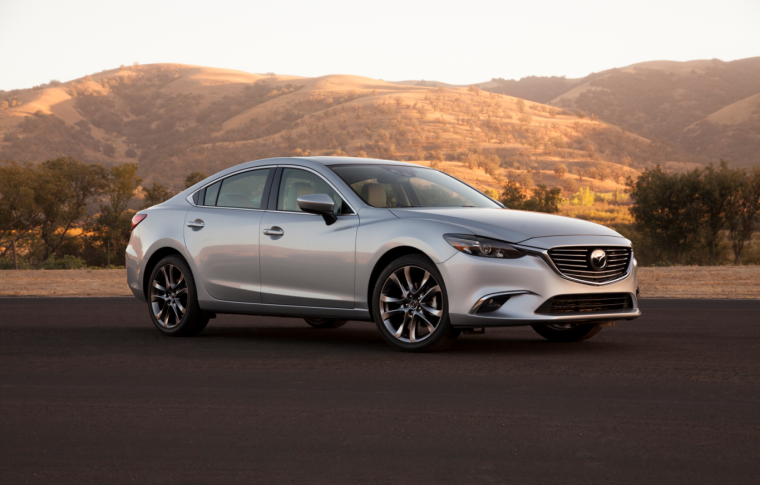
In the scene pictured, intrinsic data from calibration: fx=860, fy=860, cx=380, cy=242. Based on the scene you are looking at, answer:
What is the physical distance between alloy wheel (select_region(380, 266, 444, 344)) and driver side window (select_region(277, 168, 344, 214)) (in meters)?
1.31

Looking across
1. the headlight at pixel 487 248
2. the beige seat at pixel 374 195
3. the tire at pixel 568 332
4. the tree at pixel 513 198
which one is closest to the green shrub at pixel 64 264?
the tree at pixel 513 198

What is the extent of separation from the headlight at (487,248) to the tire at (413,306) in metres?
0.33

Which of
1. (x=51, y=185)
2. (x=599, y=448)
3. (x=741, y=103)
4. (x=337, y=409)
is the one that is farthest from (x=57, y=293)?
(x=741, y=103)

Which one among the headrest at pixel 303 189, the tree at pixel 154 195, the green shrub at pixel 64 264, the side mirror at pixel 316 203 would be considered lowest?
the green shrub at pixel 64 264

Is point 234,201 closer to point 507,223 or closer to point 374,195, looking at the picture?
point 374,195

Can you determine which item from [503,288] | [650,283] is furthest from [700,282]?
[503,288]

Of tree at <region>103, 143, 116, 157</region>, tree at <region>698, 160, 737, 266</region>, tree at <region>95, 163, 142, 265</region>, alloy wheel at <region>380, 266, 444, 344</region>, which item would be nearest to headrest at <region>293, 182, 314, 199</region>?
alloy wheel at <region>380, 266, 444, 344</region>

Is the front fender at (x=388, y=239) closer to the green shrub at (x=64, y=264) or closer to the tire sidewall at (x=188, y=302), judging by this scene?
the tire sidewall at (x=188, y=302)

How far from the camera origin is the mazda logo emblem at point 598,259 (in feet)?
24.5

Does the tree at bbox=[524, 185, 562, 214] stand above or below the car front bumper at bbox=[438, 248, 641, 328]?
below

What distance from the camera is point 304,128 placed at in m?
115

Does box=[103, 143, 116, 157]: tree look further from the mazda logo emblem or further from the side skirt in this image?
the mazda logo emblem

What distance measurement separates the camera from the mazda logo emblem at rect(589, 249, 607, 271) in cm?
745

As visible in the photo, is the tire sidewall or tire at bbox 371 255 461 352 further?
the tire sidewall
